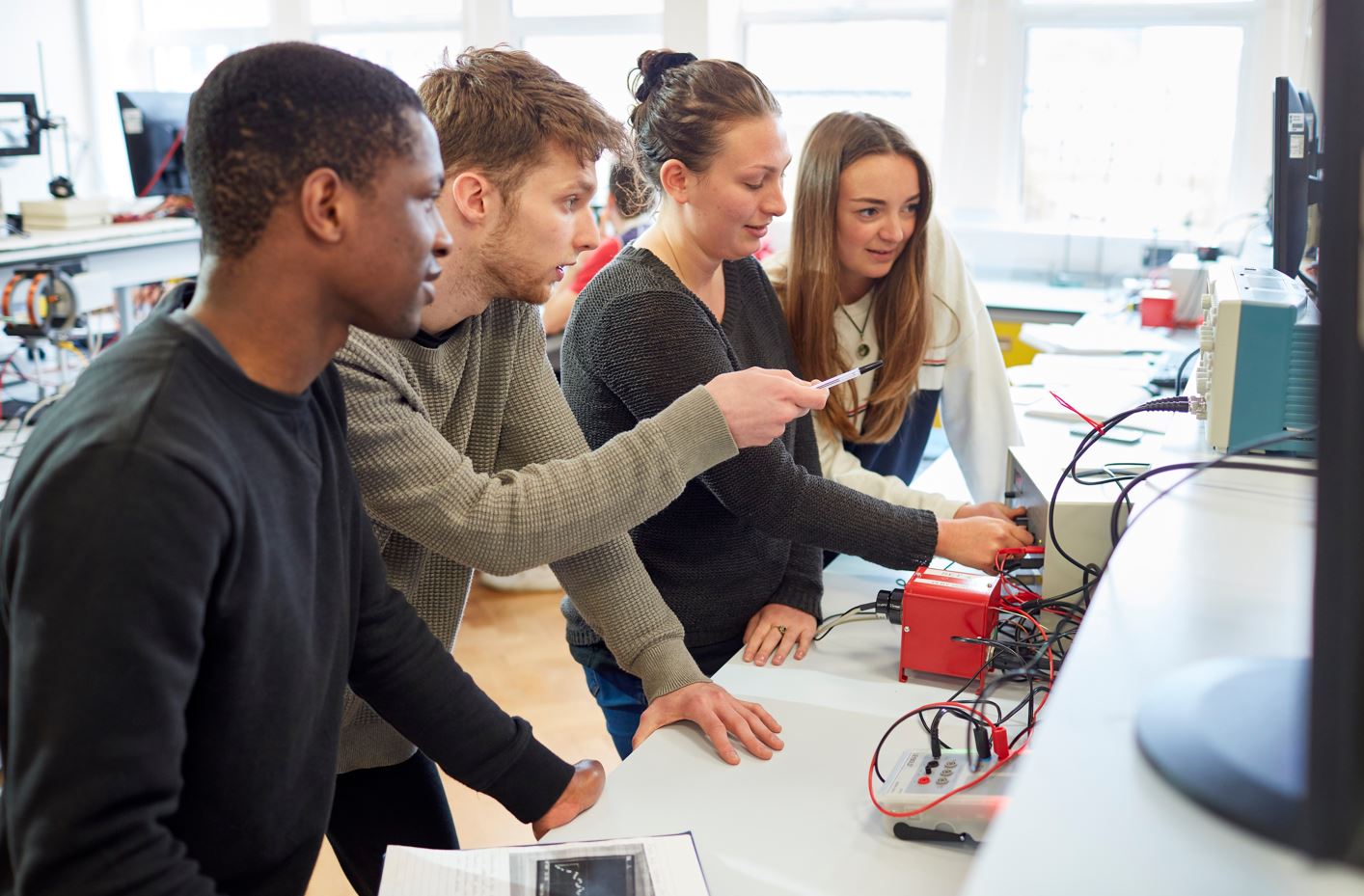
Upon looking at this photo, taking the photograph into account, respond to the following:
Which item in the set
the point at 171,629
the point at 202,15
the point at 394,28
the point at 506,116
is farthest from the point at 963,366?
the point at 202,15

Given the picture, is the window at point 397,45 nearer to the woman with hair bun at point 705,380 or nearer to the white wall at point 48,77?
the white wall at point 48,77

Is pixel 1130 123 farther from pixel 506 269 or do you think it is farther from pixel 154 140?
pixel 506 269

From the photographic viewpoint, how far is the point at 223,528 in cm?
77

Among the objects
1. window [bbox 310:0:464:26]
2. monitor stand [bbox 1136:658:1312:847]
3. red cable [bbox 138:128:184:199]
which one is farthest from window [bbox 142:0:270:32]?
monitor stand [bbox 1136:658:1312:847]

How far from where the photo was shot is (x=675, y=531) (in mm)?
1575

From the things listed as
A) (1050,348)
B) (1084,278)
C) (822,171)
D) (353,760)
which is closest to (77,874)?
(353,760)

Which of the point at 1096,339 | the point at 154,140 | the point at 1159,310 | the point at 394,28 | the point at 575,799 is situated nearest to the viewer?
the point at 575,799

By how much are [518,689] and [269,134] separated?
2.38m

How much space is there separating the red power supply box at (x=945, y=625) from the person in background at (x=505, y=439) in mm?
232

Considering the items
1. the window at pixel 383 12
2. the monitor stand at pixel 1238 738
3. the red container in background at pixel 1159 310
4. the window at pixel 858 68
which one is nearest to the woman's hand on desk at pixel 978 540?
the monitor stand at pixel 1238 738

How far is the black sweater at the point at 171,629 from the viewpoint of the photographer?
0.71 meters

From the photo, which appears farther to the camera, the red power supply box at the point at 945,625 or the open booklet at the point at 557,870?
the red power supply box at the point at 945,625

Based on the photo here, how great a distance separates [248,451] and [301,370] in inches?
3.1

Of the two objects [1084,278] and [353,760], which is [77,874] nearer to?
[353,760]
